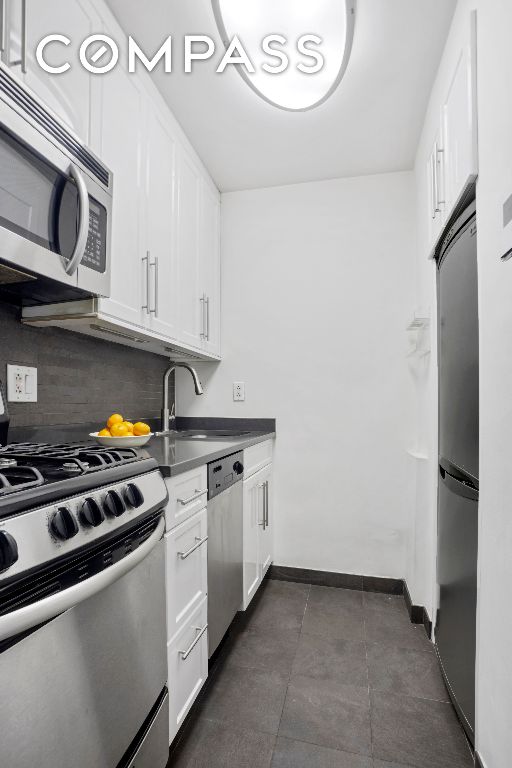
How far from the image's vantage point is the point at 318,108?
2.07m

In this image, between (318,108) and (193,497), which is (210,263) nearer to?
(318,108)

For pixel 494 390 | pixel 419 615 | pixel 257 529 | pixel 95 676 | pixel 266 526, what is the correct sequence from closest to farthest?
pixel 95 676 → pixel 494 390 → pixel 419 615 → pixel 257 529 → pixel 266 526

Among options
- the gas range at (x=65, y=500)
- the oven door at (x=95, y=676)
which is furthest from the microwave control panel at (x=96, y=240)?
the oven door at (x=95, y=676)

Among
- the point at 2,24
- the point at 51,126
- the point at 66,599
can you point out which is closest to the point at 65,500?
the point at 66,599

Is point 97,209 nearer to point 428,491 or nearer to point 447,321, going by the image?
point 447,321

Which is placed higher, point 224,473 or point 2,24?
point 2,24

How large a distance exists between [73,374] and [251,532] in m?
1.13

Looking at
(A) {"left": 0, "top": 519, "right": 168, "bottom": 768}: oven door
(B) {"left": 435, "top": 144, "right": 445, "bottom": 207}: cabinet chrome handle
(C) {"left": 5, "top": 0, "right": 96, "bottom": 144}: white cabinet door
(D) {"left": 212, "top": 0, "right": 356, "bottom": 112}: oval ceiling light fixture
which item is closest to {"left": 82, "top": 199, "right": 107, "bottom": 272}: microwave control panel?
(C) {"left": 5, "top": 0, "right": 96, "bottom": 144}: white cabinet door

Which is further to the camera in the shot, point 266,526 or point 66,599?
point 266,526

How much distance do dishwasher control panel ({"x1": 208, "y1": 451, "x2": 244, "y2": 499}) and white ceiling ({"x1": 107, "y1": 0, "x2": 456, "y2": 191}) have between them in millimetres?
1620

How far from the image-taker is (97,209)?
4.58 feet

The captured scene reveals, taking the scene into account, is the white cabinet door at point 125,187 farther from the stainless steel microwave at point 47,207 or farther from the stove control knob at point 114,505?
the stove control knob at point 114,505

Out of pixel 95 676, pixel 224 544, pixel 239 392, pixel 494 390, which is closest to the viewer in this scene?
pixel 95 676

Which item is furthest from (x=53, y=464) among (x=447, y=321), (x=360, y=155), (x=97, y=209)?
(x=360, y=155)
